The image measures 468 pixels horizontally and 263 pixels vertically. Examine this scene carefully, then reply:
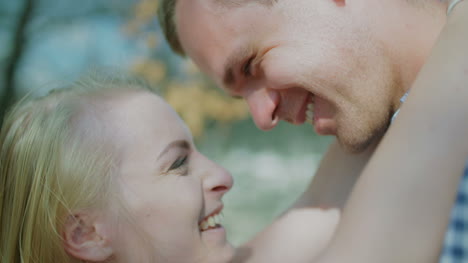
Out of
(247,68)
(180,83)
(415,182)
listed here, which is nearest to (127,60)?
(180,83)

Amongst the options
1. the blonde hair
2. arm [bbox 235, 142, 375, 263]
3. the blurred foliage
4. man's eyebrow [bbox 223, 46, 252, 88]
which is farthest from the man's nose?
the blurred foliage

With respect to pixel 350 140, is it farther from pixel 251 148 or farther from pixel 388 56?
pixel 251 148

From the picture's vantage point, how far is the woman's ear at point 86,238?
1.72 meters

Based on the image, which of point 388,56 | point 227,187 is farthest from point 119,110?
point 388,56

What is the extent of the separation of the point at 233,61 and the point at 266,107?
0.73ft

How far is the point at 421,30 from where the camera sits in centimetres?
196

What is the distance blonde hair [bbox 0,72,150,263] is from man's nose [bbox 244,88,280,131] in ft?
2.09

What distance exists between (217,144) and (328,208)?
4481 mm

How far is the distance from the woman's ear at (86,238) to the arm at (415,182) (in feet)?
2.34

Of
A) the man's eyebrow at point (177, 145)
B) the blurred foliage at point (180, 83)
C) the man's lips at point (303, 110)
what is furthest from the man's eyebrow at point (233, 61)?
the blurred foliage at point (180, 83)

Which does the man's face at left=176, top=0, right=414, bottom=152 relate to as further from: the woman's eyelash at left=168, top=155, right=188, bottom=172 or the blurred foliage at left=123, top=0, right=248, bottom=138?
the blurred foliage at left=123, top=0, right=248, bottom=138

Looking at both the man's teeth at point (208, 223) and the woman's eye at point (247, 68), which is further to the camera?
the woman's eye at point (247, 68)

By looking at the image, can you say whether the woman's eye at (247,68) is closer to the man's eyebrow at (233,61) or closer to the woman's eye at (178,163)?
the man's eyebrow at (233,61)

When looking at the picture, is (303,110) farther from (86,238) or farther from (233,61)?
(86,238)
